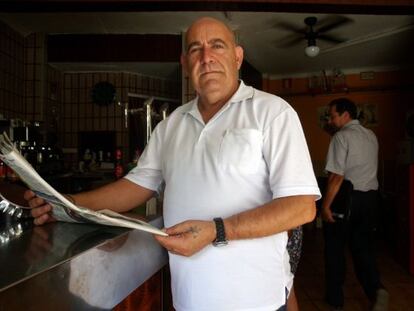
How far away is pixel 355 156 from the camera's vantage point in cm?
278

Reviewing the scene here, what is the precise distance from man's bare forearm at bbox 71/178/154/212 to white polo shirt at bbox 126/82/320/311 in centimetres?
23

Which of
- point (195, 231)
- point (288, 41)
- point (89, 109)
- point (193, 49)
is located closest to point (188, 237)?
point (195, 231)

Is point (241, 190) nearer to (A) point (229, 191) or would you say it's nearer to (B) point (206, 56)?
(A) point (229, 191)

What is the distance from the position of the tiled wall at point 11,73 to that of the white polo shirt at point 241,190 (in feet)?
14.0

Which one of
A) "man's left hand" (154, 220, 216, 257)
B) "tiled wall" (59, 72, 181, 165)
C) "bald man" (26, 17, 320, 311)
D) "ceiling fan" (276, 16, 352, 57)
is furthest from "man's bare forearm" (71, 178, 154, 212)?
"tiled wall" (59, 72, 181, 165)

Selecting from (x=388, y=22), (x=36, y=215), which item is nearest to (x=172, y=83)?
(x=388, y=22)

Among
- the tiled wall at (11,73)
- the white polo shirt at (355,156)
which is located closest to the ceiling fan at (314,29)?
the white polo shirt at (355,156)

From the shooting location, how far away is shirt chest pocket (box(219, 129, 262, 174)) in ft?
3.19

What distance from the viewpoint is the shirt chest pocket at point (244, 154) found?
972 mm

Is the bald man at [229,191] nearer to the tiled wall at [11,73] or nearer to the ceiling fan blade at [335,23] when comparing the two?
the ceiling fan blade at [335,23]

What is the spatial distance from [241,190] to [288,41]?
4.32 metres

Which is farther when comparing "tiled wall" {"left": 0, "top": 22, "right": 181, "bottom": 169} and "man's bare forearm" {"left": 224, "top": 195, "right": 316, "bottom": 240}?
"tiled wall" {"left": 0, "top": 22, "right": 181, "bottom": 169}

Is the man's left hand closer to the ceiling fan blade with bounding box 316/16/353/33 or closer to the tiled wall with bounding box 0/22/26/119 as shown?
the ceiling fan blade with bounding box 316/16/353/33

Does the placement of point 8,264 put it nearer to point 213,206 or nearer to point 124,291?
point 124,291
